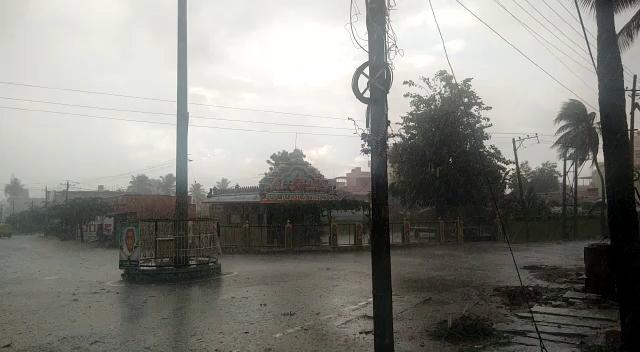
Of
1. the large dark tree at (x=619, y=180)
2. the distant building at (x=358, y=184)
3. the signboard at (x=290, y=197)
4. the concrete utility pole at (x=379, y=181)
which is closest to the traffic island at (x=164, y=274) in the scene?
the concrete utility pole at (x=379, y=181)

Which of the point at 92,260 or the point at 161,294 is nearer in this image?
the point at 161,294

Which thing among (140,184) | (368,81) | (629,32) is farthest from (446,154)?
(140,184)

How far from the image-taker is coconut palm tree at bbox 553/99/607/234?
34.8 meters

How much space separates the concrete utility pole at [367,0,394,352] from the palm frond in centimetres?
831

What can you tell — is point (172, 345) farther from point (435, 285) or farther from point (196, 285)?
point (435, 285)

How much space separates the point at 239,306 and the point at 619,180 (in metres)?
7.40

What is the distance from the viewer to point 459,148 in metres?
30.1

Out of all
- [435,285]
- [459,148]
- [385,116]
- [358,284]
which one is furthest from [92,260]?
[459,148]

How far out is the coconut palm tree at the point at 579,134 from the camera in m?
34.8

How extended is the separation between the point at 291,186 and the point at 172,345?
20.2m

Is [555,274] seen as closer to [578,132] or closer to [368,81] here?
[368,81]

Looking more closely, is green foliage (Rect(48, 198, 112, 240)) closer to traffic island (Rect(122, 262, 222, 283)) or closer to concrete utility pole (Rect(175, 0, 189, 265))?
concrete utility pole (Rect(175, 0, 189, 265))

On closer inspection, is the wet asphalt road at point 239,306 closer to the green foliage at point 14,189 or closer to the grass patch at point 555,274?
the grass patch at point 555,274

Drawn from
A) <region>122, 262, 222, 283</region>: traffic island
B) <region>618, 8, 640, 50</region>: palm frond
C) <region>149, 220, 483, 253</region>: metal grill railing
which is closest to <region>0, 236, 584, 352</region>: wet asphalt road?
<region>122, 262, 222, 283</region>: traffic island
